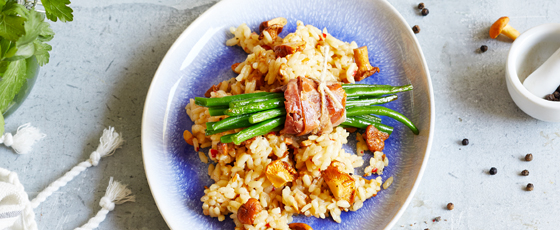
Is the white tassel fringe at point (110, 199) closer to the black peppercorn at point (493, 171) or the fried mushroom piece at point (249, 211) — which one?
the fried mushroom piece at point (249, 211)

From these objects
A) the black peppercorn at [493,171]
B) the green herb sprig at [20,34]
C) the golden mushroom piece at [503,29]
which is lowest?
the black peppercorn at [493,171]

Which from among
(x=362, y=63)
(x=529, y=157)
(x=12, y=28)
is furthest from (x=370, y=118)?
(x=12, y=28)

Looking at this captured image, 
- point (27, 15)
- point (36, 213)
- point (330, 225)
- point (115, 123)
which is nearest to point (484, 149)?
point (330, 225)

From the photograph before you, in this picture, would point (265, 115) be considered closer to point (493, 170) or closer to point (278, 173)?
point (278, 173)

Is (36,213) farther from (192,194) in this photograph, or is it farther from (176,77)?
(176,77)

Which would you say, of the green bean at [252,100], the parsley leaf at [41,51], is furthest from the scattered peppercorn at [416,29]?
the parsley leaf at [41,51]
